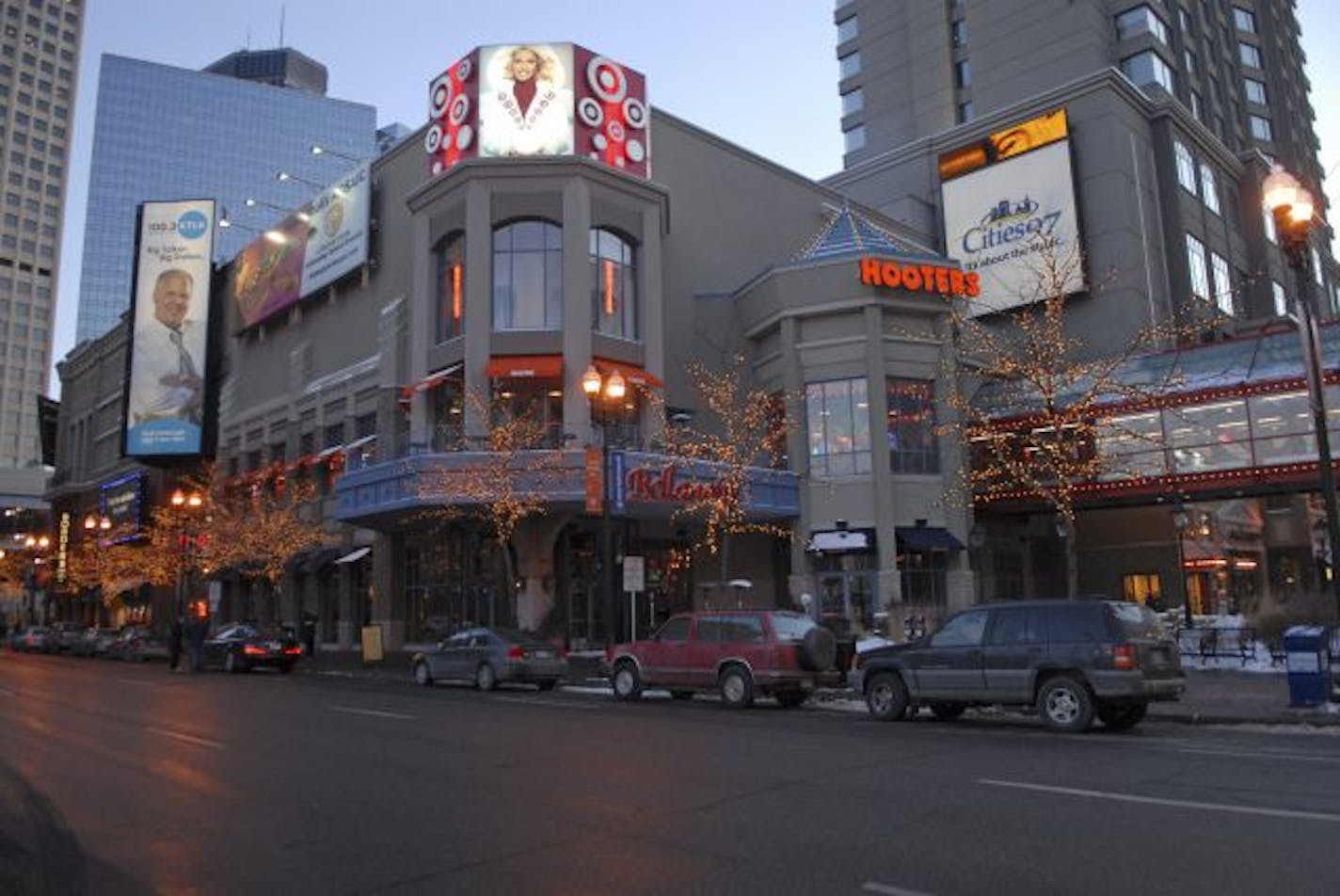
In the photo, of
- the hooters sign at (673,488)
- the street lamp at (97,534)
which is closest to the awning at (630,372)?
the hooters sign at (673,488)

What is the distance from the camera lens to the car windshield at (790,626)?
1881 cm

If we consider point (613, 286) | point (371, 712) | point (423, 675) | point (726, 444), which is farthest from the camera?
point (613, 286)

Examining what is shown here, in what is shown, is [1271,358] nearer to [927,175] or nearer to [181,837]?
[927,175]

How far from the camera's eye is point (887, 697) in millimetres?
16109

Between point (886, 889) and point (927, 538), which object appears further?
point (927, 538)

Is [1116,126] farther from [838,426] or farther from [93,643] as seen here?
[93,643]

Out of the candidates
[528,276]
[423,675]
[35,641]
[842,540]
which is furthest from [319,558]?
[35,641]

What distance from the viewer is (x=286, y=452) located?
4828 centimetres

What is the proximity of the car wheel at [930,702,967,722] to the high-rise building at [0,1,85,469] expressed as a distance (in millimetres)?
157439

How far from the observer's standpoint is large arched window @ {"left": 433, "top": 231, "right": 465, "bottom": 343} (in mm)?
36250

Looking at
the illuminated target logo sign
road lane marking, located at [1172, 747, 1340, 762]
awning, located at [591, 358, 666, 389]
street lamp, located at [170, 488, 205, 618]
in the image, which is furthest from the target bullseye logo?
road lane marking, located at [1172, 747, 1340, 762]

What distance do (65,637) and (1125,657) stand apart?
53386 mm

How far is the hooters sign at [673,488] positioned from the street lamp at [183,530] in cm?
Answer: 2259

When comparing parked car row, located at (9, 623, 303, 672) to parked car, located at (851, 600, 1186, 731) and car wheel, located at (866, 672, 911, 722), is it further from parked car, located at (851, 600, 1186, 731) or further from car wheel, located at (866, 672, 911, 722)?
parked car, located at (851, 600, 1186, 731)
